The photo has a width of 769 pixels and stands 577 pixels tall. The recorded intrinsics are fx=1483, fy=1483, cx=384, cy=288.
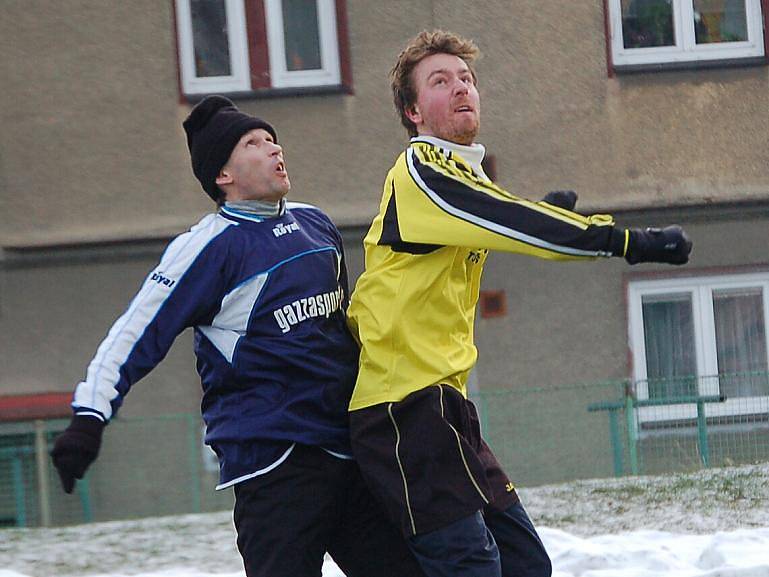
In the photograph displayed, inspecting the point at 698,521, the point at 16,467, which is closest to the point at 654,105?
the point at 698,521

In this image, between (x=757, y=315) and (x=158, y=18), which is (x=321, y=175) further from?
(x=757, y=315)

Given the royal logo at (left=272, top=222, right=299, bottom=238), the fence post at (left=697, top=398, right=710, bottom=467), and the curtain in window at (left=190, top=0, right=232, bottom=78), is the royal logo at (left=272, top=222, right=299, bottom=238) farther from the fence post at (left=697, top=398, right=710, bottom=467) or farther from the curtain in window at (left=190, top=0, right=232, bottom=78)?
the curtain in window at (left=190, top=0, right=232, bottom=78)

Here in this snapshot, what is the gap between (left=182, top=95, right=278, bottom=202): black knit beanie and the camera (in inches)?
147

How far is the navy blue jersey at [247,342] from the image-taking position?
3502mm

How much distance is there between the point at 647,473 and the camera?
928cm

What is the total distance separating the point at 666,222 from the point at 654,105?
0.86 metres

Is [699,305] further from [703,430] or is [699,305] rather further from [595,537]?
[595,537]

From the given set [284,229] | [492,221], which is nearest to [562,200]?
[492,221]

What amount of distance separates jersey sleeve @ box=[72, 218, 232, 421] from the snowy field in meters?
2.58

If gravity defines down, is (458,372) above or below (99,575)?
above

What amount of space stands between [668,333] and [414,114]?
774 cm

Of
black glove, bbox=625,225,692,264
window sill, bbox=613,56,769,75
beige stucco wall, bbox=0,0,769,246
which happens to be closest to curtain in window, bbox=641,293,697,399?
beige stucco wall, bbox=0,0,769,246

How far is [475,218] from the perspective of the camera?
129 inches

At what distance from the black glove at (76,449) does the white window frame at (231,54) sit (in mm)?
7233
